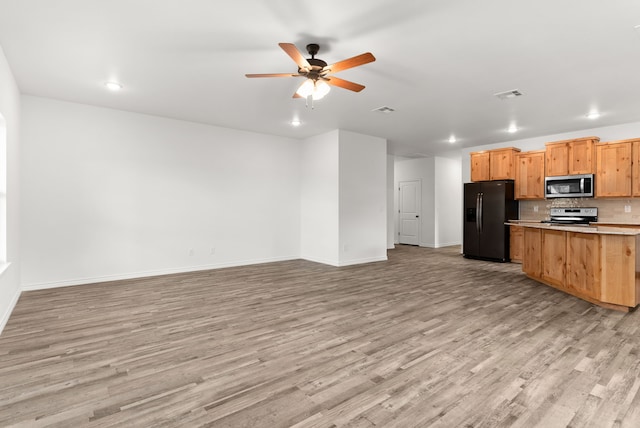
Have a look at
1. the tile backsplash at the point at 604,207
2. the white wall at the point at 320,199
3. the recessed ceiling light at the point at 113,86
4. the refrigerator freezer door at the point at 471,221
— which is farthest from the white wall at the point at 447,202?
the recessed ceiling light at the point at 113,86

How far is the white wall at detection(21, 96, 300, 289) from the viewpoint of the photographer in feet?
15.9

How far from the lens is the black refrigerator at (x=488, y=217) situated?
713 centimetres

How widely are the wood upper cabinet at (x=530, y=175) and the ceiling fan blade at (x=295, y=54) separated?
237 inches

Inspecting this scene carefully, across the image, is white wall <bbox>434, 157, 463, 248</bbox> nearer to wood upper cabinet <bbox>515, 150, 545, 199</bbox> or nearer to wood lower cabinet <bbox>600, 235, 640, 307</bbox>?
wood upper cabinet <bbox>515, 150, 545, 199</bbox>

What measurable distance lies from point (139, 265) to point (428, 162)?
8119 mm

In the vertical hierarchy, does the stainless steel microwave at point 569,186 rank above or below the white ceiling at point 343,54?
below

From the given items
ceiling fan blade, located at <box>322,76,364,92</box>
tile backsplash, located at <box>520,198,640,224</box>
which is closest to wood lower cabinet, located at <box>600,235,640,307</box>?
tile backsplash, located at <box>520,198,640,224</box>

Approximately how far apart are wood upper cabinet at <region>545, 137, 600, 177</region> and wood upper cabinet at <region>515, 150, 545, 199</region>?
0.15 m

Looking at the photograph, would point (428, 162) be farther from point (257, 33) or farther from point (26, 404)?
point (26, 404)

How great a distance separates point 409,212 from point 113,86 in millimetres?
8538

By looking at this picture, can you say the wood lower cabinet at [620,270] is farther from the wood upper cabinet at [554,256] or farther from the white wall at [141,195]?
the white wall at [141,195]

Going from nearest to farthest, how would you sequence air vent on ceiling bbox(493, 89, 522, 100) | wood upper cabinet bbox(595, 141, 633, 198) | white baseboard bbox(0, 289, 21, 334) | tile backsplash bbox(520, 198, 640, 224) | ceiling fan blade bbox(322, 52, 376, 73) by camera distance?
ceiling fan blade bbox(322, 52, 376, 73) < white baseboard bbox(0, 289, 21, 334) < air vent on ceiling bbox(493, 89, 522, 100) < wood upper cabinet bbox(595, 141, 633, 198) < tile backsplash bbox(520, 198, 640, 224)

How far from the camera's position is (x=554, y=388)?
2.17 meters

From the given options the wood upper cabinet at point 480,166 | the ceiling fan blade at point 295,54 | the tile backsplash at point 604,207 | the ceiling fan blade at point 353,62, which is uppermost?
the ceiling fan blade at point 295,54
